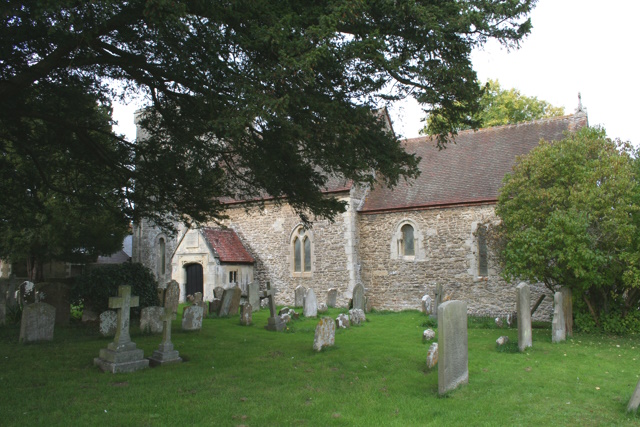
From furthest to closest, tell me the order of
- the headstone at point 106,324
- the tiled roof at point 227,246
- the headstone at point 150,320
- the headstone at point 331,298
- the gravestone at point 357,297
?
the tiled roof at point 227,246
the headstone at point 331,298
the gravestone at point 357,297
the headstone at point 150,320
the headstone at point 106,324

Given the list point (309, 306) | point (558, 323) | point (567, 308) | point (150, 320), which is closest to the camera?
point (558, 323)

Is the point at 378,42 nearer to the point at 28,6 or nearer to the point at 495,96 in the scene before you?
the point at 28,6

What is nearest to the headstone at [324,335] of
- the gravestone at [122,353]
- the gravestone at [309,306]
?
the gravestone at [122,353]

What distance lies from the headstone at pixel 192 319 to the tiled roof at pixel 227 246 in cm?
814

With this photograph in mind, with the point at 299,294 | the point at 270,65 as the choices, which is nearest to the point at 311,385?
the point at 270,65

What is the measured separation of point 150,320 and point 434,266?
35.0 feet

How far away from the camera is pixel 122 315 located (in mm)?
7863

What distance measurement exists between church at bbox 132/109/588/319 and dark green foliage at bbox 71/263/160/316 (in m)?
3.32

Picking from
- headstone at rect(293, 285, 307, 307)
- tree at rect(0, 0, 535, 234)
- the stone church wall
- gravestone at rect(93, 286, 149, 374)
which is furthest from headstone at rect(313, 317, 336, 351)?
the stone church wall

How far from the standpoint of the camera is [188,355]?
885 centimetres

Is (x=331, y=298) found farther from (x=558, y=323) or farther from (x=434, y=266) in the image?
(x=558, y=323)

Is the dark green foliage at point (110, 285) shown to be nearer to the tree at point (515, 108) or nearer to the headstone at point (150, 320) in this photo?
the headstone at point (150, 320)

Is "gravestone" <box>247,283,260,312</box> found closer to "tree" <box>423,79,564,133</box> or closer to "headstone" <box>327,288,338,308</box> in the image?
"headstone" <box>327,288,338,308</box>

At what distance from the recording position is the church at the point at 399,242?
1730cm
